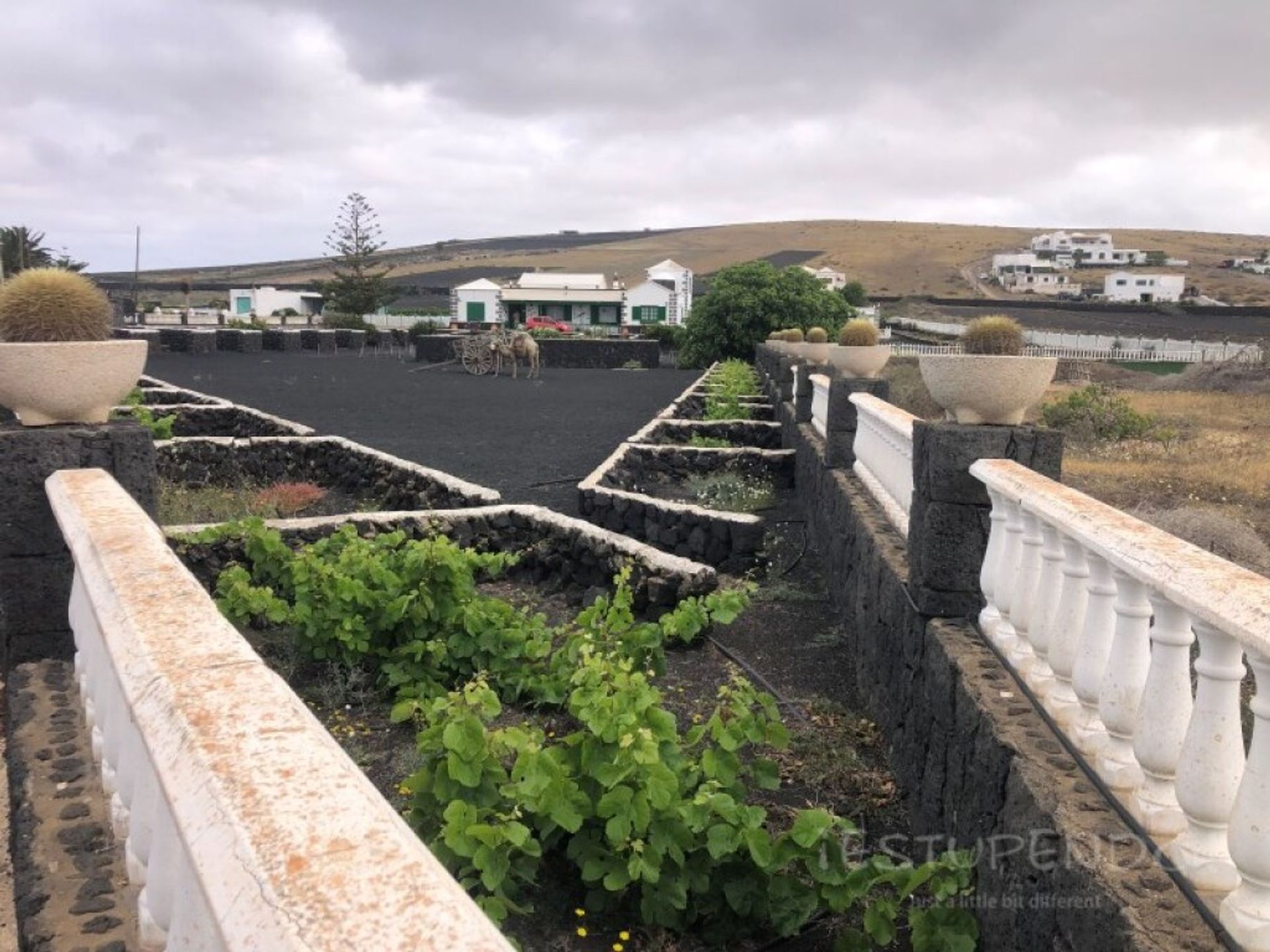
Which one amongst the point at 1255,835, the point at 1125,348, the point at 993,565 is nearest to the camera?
the point at 1255,835

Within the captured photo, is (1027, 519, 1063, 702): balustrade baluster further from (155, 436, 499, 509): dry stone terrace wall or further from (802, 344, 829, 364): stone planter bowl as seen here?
(802, 344, 829, 364): stone planter bowl

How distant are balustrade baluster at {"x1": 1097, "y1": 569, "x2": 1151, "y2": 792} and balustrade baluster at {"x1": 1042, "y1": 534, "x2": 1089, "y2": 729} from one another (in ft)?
0.82

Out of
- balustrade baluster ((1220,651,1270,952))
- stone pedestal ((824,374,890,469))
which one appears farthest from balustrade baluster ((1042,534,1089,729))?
stone pedestal ((824,374,890,469))

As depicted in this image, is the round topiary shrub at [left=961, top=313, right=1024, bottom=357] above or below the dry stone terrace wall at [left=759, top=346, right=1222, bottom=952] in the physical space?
above

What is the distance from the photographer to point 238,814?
1.13 metres

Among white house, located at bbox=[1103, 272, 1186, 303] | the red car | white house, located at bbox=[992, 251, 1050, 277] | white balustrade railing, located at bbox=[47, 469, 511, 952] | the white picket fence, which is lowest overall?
white balustrade railing, located at bbox=[47, 469, 511, 952]

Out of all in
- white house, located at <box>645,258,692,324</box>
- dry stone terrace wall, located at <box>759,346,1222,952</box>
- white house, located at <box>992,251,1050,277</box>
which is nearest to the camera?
dry stone terrace wall, located at <box>759,346,1222,952</box>

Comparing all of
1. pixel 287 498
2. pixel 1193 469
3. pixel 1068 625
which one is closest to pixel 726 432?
pixel 1193 469

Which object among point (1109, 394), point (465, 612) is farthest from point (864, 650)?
point (1109, 394)

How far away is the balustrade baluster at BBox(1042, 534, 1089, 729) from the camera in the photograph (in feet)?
8.16

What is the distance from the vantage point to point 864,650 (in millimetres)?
4742

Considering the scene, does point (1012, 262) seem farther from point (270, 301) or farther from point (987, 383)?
point (987, 383)

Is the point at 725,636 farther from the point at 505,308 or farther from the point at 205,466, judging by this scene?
the point at 505,308

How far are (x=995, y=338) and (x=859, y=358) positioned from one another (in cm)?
403
